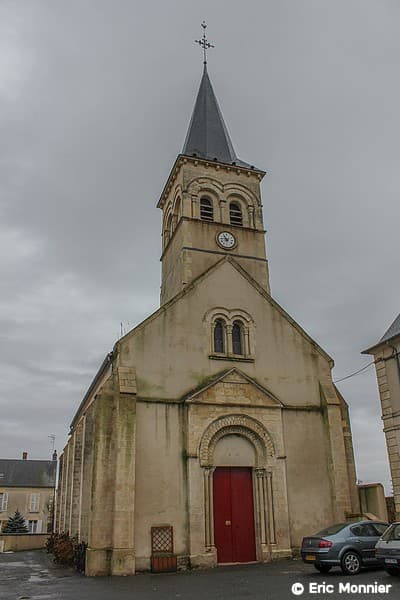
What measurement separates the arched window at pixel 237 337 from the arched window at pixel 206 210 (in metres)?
6.19

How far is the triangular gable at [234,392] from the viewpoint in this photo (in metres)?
17.4

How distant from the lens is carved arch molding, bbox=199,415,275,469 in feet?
56.0

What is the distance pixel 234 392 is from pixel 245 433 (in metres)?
1.46

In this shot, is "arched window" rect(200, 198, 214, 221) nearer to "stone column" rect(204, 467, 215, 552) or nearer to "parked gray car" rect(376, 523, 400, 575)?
"stone column" rect(204, 467, 215, 552)

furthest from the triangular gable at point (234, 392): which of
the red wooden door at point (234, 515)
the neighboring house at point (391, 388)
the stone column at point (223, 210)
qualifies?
the stone column at point (223, 210)

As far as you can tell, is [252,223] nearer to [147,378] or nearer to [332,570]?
[147,378]

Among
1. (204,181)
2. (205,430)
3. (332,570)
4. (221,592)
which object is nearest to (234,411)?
(205,430)

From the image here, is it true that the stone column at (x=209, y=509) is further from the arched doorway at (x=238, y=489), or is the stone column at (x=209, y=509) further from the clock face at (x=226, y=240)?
the clock face at (x=226, y=240)

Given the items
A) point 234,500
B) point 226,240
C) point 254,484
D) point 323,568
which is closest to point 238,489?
point 234,500

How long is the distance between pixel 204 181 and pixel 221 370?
10179 millimetres

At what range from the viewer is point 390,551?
11.1m

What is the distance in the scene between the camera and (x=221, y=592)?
10.7 metres

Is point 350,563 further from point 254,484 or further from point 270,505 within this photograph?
point 254,484

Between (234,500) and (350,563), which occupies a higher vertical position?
(234,500)
